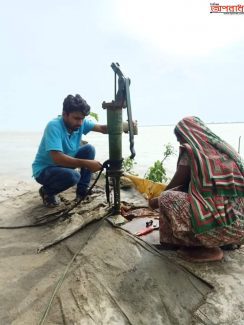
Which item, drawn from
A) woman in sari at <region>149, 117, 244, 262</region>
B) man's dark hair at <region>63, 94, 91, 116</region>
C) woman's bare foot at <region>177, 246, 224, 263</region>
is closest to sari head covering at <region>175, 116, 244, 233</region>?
woman in sari at <region>149, 117, 244, 262</region>

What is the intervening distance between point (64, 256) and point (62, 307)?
2.19 ft

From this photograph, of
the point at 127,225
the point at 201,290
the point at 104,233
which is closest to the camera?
the point at 201,290

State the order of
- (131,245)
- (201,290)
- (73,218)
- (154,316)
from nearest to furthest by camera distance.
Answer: (154,316)
(201,290)
(131,245)
(73,218)

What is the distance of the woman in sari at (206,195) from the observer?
2.45 metres

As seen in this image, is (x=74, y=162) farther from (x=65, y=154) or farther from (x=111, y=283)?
(x=111, y=283)

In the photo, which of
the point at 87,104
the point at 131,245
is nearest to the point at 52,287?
the point at 131,245

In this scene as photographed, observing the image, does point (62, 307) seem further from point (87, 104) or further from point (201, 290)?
point (87, 104)

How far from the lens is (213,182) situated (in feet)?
8.03

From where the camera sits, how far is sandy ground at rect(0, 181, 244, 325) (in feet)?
7.27

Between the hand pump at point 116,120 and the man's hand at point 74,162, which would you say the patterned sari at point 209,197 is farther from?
the man's hand at point 74,162

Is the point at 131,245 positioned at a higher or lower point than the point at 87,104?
lower

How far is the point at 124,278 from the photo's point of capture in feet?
8.22

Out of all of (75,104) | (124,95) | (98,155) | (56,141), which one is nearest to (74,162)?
(56,141)

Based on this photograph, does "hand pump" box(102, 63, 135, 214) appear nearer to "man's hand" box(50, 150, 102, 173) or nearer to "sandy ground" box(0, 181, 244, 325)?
"man's hand" box(50, 150, 102, 173)
